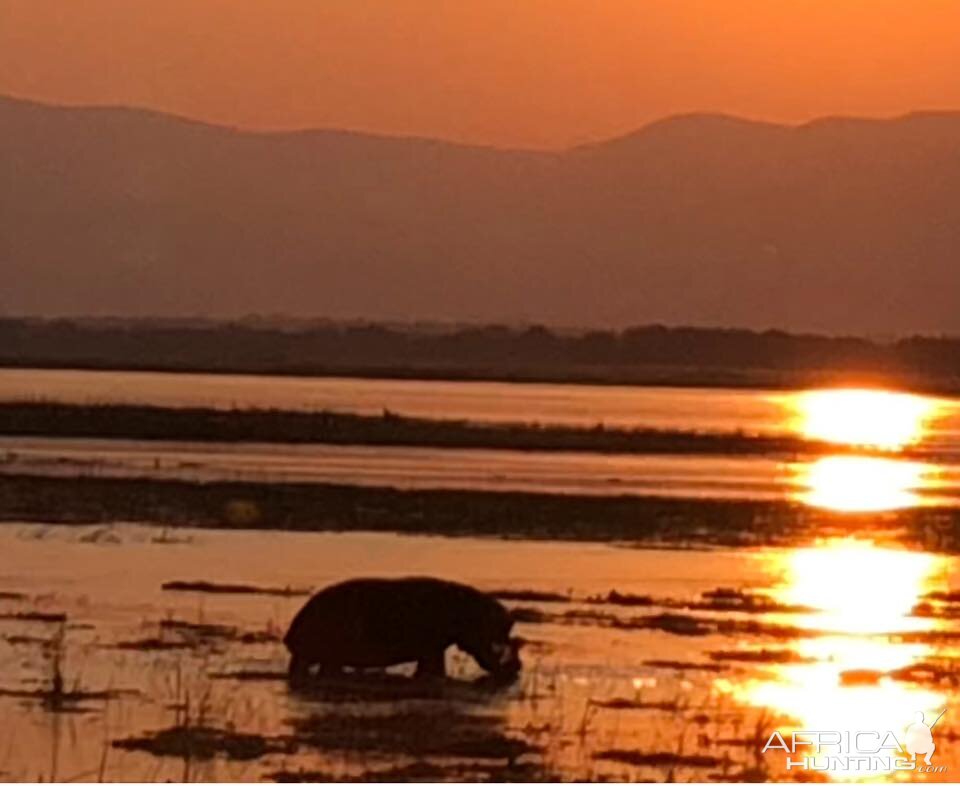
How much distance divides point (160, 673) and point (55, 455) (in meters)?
17.0

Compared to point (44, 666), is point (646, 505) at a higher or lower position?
higher

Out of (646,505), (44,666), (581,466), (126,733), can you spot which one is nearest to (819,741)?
(126,733)

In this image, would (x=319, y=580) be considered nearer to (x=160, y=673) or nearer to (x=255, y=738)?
(x=160, y=673)

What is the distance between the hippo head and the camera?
1115cm

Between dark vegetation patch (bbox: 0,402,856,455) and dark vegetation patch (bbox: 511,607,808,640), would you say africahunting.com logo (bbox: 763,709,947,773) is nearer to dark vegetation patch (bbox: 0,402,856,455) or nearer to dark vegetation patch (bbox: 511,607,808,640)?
dark vegetation patch (bbox: 511,607,808,640)

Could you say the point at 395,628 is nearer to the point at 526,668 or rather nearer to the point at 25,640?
the point at 526,668

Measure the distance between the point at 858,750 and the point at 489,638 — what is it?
2323 mm

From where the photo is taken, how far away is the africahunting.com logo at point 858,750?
9.32 m

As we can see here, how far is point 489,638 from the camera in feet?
36.6

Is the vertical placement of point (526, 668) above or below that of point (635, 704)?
above

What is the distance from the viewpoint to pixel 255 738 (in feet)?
31.9

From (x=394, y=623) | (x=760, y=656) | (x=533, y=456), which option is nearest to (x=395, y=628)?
(x=394, y=623)

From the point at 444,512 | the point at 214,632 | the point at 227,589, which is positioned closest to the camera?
the point at 214,632

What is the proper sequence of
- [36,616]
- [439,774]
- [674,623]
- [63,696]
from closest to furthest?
1. [439,774]
2. [63,696]
3. [36,616]
4. [674,623]
